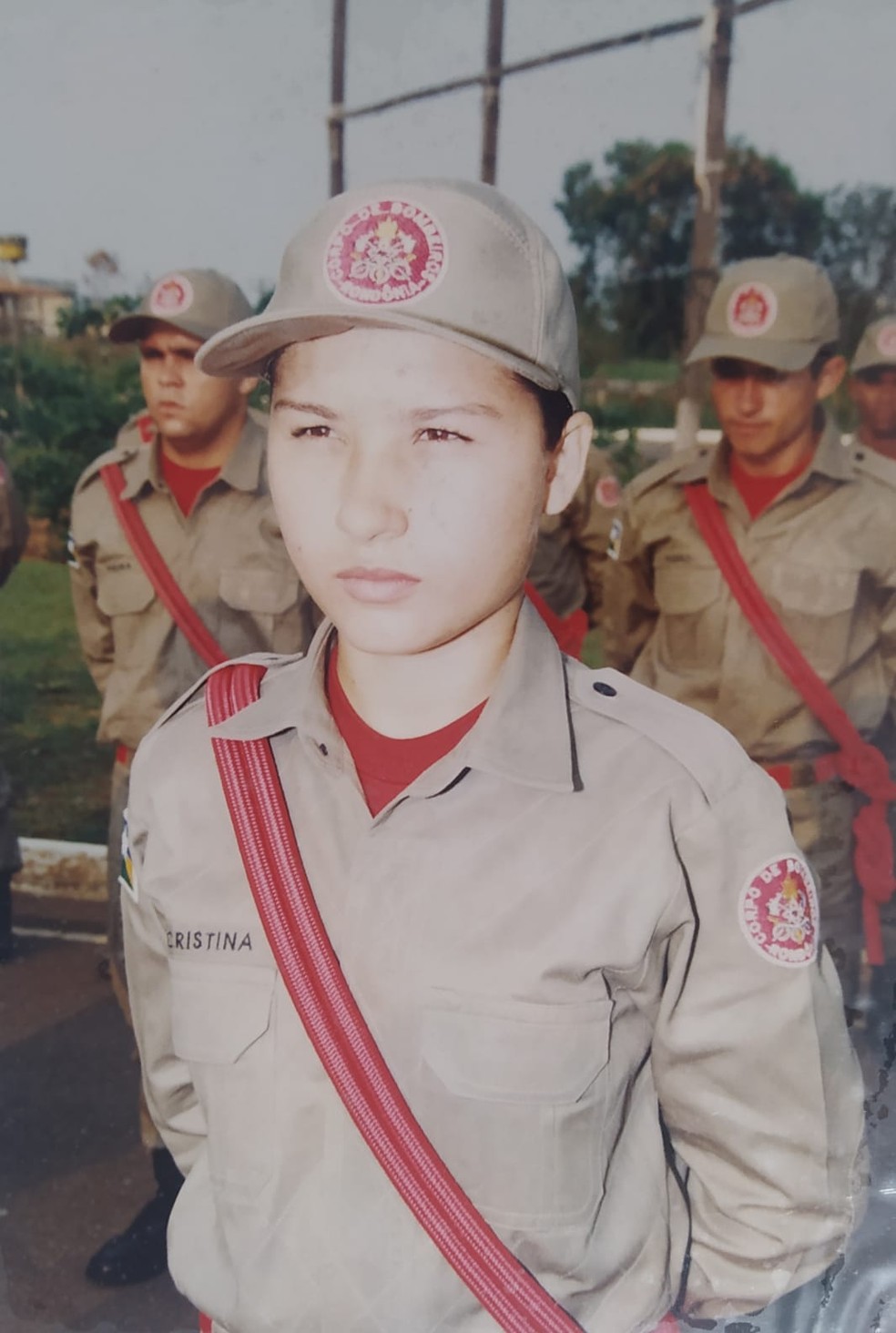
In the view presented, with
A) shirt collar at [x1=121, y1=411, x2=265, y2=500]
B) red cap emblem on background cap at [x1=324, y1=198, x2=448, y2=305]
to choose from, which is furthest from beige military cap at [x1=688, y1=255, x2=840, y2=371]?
red cap emblem on background cap at [x1=324, y1=198, x2=448, y2=305]

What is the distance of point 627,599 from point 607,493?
152 millimetres

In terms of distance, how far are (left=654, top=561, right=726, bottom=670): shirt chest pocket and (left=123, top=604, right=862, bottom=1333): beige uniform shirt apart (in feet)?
2.11

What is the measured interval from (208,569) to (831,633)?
2.52ft

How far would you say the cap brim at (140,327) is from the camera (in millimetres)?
1224

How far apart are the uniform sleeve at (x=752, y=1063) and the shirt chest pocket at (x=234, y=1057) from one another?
26 cm

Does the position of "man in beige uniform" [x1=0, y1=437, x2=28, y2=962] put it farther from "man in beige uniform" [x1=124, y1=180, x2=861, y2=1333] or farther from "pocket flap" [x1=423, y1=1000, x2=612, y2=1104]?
"pocket flap" [x1=423, y1=1000, x2=612, y2=1104]

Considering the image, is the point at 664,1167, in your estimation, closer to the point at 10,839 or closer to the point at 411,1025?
the point at 411,1025

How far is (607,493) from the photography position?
4.73 ft

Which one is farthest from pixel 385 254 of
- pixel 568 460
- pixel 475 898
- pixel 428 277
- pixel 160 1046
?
pixel 160 1046

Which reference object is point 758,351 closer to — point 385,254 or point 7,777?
point 385,254

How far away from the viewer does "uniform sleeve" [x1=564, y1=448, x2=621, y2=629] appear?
1.42 m

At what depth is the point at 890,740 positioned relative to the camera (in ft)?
4.44

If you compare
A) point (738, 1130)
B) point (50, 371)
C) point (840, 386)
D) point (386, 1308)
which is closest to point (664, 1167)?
point (738, 1130)

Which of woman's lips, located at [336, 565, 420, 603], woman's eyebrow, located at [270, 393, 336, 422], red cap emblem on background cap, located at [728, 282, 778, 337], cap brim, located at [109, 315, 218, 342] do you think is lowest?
woman's lips, located at [336, 565, 420, 603]
